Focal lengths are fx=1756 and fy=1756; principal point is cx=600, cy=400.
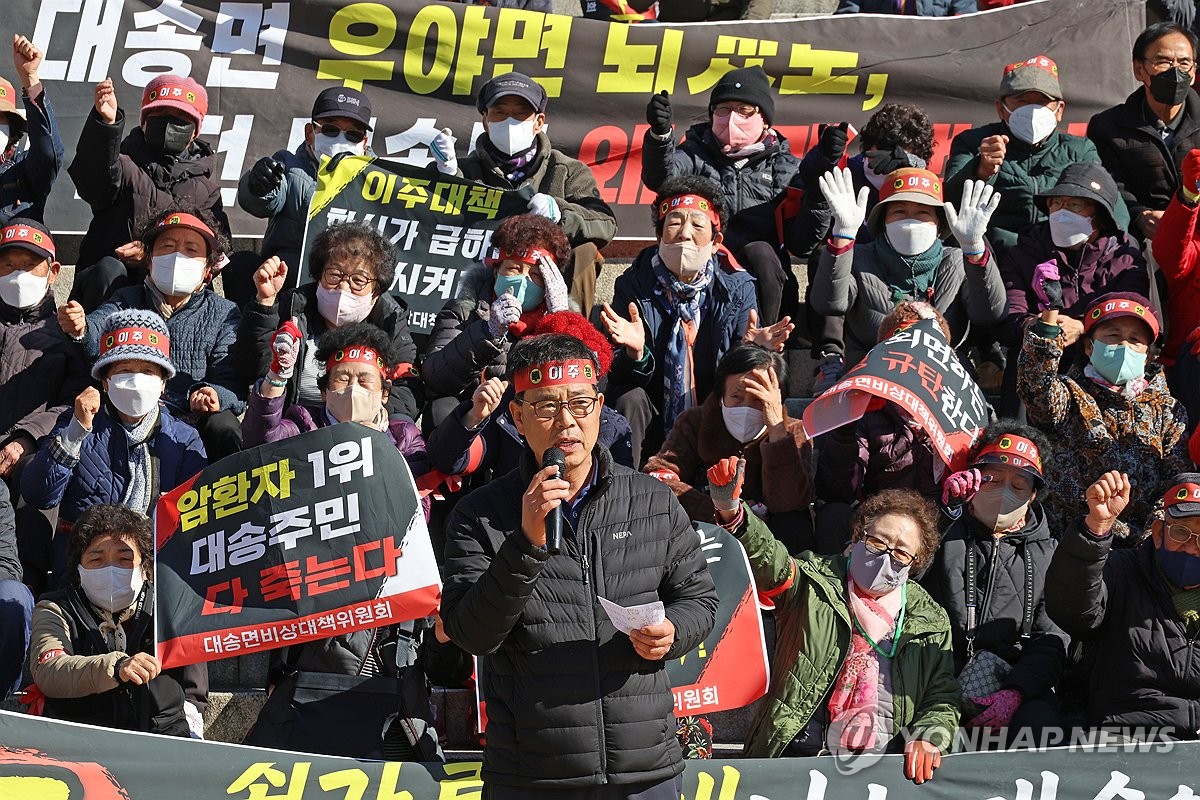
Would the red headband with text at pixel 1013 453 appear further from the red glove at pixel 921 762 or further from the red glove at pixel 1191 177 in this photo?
the red glove at pixel 1191 177

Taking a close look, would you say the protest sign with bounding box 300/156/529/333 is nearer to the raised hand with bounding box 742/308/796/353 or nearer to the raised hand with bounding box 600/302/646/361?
the raised hand with bounding box 600/302/646/361

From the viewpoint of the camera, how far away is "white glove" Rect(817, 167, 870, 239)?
857cm

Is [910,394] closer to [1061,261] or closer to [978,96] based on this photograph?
[1061,261]

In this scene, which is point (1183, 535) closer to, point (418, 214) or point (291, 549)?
point (291, 549)

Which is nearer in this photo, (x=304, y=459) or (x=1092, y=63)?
(x=304, y=459)

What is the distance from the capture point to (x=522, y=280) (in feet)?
27.2

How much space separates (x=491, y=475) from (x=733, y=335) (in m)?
1.60

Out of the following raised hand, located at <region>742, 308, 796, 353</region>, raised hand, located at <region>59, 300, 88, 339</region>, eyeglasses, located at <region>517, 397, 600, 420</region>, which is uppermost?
raised hand, located at <region>742, 308, 796, 353</region>

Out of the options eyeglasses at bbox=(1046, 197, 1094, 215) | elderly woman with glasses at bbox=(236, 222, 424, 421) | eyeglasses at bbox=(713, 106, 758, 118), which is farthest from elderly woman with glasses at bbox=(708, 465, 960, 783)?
eyeglasses at bbox=(713, 106, 758, 118)

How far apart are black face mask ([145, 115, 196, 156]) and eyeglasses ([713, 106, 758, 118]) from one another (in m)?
2.92

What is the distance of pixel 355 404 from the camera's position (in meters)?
7.34

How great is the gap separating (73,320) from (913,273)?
4.05 meters

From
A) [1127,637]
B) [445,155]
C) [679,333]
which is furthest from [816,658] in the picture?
[445,155]

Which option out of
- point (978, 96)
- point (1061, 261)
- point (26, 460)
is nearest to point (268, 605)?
point (26, 460)
